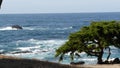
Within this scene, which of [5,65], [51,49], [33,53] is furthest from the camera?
[51,49]

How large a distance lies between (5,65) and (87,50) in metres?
16.5

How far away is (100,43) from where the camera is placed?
3338 centimetres

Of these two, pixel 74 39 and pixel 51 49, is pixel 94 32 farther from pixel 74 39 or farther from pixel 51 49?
pixel 51 49

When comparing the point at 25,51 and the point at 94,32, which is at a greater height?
the point at 94,32

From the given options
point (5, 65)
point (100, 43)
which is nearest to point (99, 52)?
point (100, 43)

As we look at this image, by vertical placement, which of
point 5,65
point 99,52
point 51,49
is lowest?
point 51,49

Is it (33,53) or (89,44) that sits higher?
(89,44)

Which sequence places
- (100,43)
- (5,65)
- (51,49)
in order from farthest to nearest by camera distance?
(51,49)
(100,43)
(5,65)

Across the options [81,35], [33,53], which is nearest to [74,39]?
[81,35]

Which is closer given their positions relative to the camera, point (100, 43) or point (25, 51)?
point (100, 43)

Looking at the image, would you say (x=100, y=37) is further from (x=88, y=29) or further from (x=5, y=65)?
(x=5, y=65)

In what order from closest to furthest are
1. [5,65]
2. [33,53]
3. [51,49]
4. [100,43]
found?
1. [5,65]
2. [100,43]
3. [33,53]
4. [51,49]

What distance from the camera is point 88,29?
35281mm

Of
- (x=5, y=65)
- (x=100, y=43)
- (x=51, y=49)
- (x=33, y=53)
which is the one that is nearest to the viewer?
(x=5, y=65)
